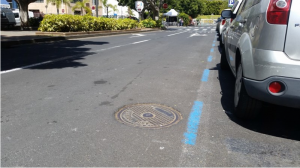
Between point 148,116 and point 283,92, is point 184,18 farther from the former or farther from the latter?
point 283,92

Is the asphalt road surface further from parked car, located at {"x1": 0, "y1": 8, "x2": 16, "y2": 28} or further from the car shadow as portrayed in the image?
parked car, located at {"x1": 0, "y1": 8, "x2": 16, "y2": 28}

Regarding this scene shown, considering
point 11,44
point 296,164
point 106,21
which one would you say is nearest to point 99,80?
point 296,164

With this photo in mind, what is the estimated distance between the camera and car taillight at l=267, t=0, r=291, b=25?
8.50 feet

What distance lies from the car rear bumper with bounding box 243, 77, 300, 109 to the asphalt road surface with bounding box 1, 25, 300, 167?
510mm

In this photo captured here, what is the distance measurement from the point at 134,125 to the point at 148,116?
35cm

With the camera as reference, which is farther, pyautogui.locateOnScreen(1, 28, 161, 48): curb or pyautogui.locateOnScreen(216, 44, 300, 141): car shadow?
pyautogui.locateOnScreen(1, 28, 161, 48): curb

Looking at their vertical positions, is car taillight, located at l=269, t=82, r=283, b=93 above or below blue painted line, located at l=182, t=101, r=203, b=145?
above

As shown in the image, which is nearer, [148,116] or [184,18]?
[148,116]

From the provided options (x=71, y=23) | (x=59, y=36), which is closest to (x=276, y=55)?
(x=59, y=36)

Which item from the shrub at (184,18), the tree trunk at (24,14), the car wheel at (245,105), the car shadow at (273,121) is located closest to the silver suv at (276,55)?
the car wheel at (245,105)

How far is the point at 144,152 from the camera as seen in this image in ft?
8.80

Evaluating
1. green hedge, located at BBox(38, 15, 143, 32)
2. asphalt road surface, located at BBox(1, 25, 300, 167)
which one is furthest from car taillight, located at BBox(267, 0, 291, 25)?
green hedge, located at BBox(38, 15, 143, 32)

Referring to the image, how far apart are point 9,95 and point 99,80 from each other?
1750mm

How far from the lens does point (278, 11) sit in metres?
2.63
